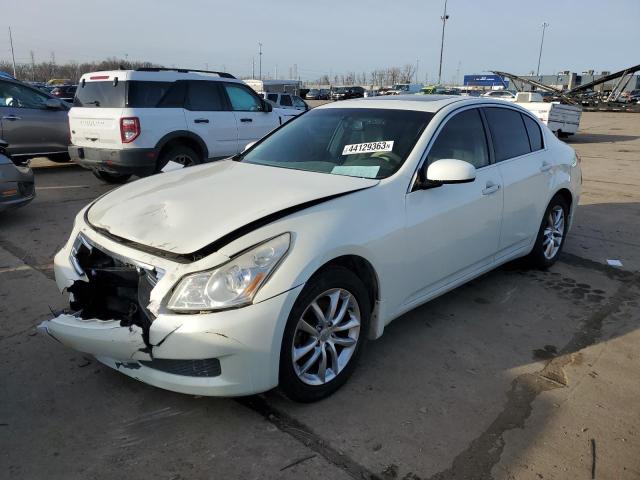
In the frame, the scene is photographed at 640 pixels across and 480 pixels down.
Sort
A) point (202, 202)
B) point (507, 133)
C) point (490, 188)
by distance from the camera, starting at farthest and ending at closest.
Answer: point (507, 133) → point (490, 188) → point (202, 202)

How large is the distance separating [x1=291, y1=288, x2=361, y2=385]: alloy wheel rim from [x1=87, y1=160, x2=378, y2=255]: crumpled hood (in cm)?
57

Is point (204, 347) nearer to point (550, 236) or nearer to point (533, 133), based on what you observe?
point (533, 133)

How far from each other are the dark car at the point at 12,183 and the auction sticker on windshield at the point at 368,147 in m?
4.44

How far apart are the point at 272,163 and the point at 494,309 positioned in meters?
2.13

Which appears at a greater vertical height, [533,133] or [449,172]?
[533,133]

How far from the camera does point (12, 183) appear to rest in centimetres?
607

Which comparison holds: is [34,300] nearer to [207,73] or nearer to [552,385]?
[552,385]

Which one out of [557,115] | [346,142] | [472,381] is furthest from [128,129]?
[557,115]

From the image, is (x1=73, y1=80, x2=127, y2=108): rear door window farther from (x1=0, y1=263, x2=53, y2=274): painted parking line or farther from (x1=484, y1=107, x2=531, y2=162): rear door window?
(x1=484, y1=107, x2=531, y2=162): rear door window

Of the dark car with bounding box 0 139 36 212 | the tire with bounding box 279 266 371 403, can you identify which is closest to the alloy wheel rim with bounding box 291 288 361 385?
the tire with bounding box 279 266 371 403

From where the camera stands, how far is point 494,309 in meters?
4.19

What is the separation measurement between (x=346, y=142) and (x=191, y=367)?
202 centimetres

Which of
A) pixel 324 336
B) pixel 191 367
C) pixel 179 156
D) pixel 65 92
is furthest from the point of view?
pixel 65 92

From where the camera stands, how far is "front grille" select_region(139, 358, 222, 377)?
8.14 feet
